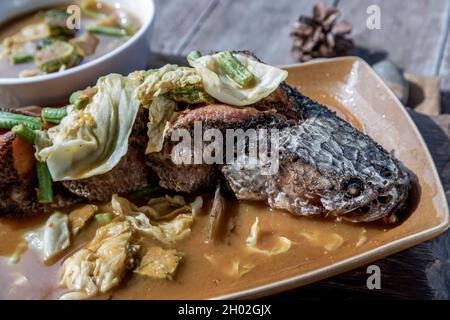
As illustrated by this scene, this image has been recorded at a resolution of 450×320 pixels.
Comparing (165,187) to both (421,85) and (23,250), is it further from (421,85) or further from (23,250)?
(421,85)

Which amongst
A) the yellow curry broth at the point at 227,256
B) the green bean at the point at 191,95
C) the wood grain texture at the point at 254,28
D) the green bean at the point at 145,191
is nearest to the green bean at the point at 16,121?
the yellow curry broth at the point at 227,256

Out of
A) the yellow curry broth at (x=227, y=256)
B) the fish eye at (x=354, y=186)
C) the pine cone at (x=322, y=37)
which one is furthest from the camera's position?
the pine cone at (x=322, y=37)

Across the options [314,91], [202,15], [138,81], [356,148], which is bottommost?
[202,15]

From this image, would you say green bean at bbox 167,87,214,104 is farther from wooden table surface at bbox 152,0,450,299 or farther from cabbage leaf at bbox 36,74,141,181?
wooden table surface at bbox 152,0,450,299

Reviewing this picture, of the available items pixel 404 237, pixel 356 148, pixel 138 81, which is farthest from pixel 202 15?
pixel 404 237

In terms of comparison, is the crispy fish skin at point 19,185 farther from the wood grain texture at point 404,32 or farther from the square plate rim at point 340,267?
the wood grain texture at point 404,32

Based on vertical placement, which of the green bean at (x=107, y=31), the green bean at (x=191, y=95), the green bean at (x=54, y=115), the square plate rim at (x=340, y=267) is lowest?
the square plate rim at (x=340, y=267)
